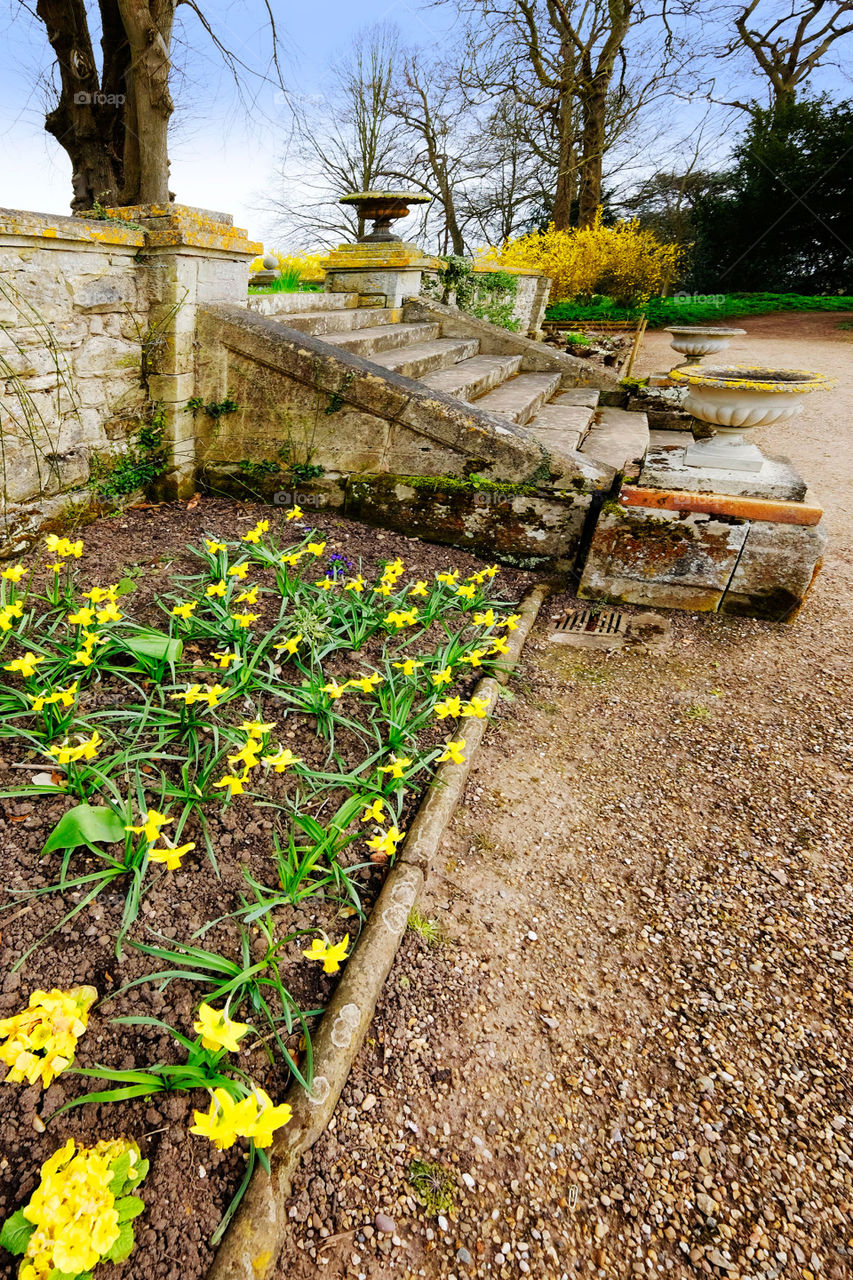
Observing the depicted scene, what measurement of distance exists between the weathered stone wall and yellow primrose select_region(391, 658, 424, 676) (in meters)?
2.07

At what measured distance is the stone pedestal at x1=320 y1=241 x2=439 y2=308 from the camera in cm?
668

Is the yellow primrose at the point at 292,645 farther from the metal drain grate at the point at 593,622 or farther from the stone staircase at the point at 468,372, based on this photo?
the stone staircase at the point at 468,372

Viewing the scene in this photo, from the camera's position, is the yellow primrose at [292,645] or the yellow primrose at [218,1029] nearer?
the yellow primrose at [218,1029]

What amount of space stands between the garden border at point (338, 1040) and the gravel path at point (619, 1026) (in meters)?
0.07

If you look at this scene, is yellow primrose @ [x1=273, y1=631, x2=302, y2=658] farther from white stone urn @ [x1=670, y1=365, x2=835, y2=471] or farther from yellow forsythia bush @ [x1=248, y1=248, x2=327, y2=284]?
yellow forsythia bush @ [x1=248, y1=248, x2=327, y2=284]

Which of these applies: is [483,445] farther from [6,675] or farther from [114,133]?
[114,133]

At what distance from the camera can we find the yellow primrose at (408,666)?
8.05 feet

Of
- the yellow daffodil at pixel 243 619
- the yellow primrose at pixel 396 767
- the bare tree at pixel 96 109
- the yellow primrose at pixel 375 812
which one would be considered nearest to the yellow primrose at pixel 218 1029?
the yellow primrose at pixel 375 812

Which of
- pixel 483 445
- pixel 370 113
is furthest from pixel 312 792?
pixel 370 113

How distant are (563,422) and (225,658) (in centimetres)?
410

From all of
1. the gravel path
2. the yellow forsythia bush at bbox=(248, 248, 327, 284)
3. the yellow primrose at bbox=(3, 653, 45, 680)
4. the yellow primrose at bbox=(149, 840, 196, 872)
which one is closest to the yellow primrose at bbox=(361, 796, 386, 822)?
the gravel path

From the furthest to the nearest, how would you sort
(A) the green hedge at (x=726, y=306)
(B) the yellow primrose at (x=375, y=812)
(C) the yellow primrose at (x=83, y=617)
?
(A) the green hedge at (x=726, y=306) < (C) the yellow primrose at (x=83, y=617) < (B) the yellow primrose at (x=375, y=812)

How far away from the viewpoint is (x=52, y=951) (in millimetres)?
1523

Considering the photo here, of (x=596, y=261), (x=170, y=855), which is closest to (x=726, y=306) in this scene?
(x=596, y=261)
